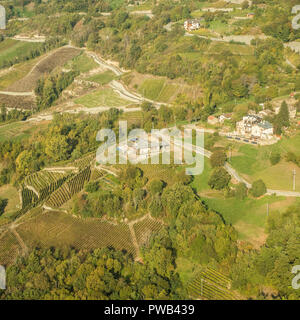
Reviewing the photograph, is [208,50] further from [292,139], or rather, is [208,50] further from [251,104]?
[292,139]

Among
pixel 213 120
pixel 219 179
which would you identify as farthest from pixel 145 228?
pixel 213 120

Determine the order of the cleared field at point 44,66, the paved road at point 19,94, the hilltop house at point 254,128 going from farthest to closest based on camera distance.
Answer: the cleared field at point 44,66 → the paved road at point 19,94 → the hilltop house at point 254,128

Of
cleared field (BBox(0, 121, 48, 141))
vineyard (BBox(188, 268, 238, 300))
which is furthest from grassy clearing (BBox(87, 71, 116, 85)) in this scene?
vineyard (BBox(188, 268, 238, 300))

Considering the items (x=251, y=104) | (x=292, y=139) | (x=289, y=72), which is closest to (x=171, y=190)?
(x=292, y=139)

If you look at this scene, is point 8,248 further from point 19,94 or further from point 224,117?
point 19,94

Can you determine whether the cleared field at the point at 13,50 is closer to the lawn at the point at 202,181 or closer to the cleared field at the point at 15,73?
the cleared field at the point at 15,73

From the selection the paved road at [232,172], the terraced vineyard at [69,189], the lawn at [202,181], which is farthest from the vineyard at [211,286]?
the terraced vineyard at [69,189]
